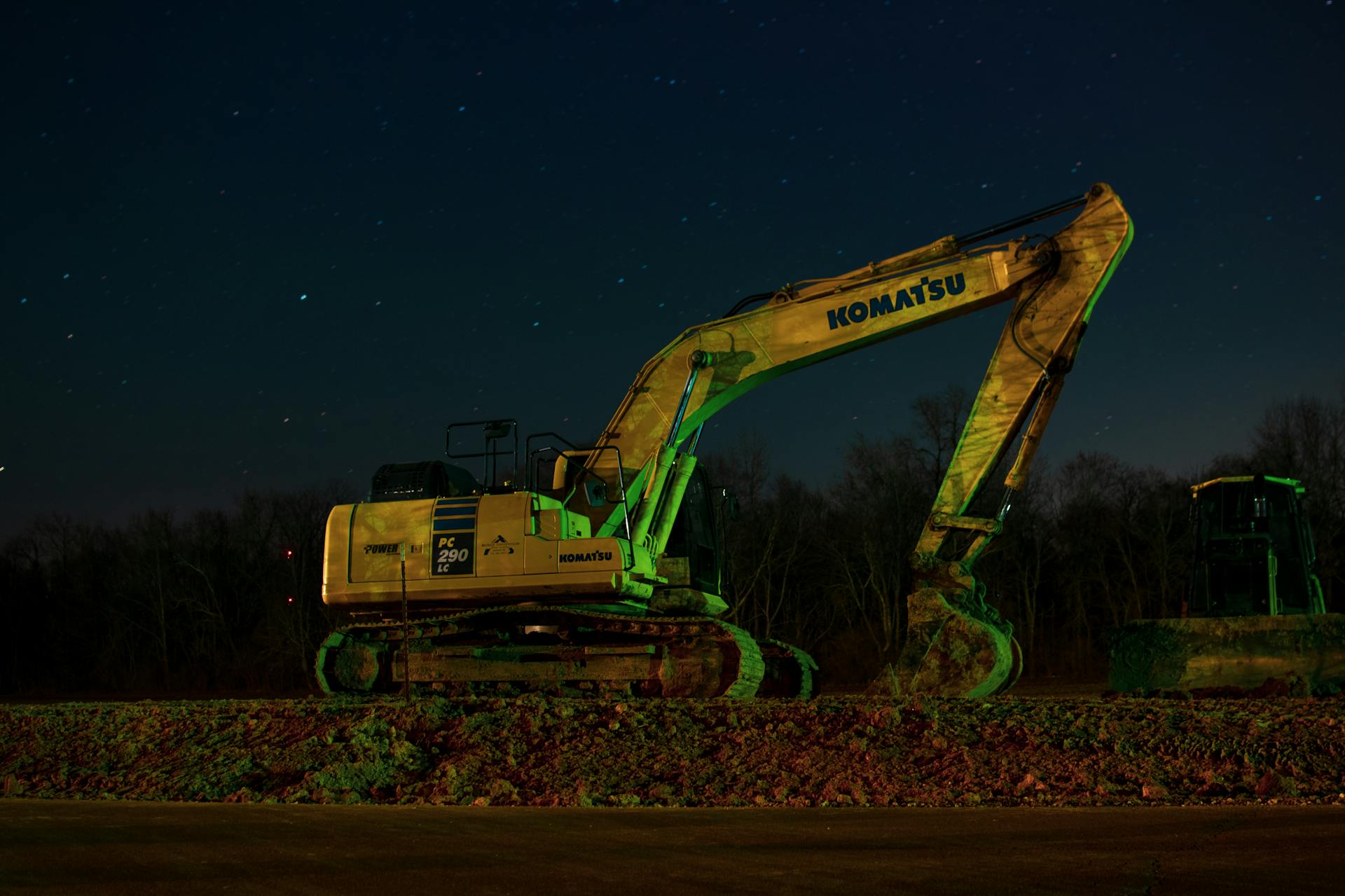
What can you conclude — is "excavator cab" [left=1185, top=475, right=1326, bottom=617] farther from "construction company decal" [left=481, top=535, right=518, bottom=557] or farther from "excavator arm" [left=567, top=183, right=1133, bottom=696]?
"construction company decal" [left=481, top=535, right=518, bottom=557]

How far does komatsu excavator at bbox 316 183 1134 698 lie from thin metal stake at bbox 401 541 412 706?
63 mm

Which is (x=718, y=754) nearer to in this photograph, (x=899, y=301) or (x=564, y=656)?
(x=564, y=656)

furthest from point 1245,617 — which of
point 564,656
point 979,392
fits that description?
point 564,656

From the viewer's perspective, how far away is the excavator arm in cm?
1258

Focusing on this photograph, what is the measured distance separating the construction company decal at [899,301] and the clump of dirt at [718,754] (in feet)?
14.9

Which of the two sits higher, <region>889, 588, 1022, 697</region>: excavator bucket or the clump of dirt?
<region>889, 588, 1022, 697</region>: excavator bucket

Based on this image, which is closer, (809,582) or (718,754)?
(718,754)

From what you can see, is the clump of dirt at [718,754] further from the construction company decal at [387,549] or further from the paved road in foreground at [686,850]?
the construction company decal at [387,549]

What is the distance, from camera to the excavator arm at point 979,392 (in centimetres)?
1258

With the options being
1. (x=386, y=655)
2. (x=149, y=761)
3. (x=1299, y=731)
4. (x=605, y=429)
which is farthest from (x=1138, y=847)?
(x=386, y=655)

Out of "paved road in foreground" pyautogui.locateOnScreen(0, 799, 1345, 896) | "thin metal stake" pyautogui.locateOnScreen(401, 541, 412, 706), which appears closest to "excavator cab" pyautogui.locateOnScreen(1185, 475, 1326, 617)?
"paved road in foreground" pyautogui.locateOnScreen(0, 799, 1345, 896)

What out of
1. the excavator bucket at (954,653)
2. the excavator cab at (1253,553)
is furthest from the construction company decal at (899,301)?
the excavator cab at (1253,553)

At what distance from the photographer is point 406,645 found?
42.7 feet

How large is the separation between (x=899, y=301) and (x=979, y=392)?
1.38 m
